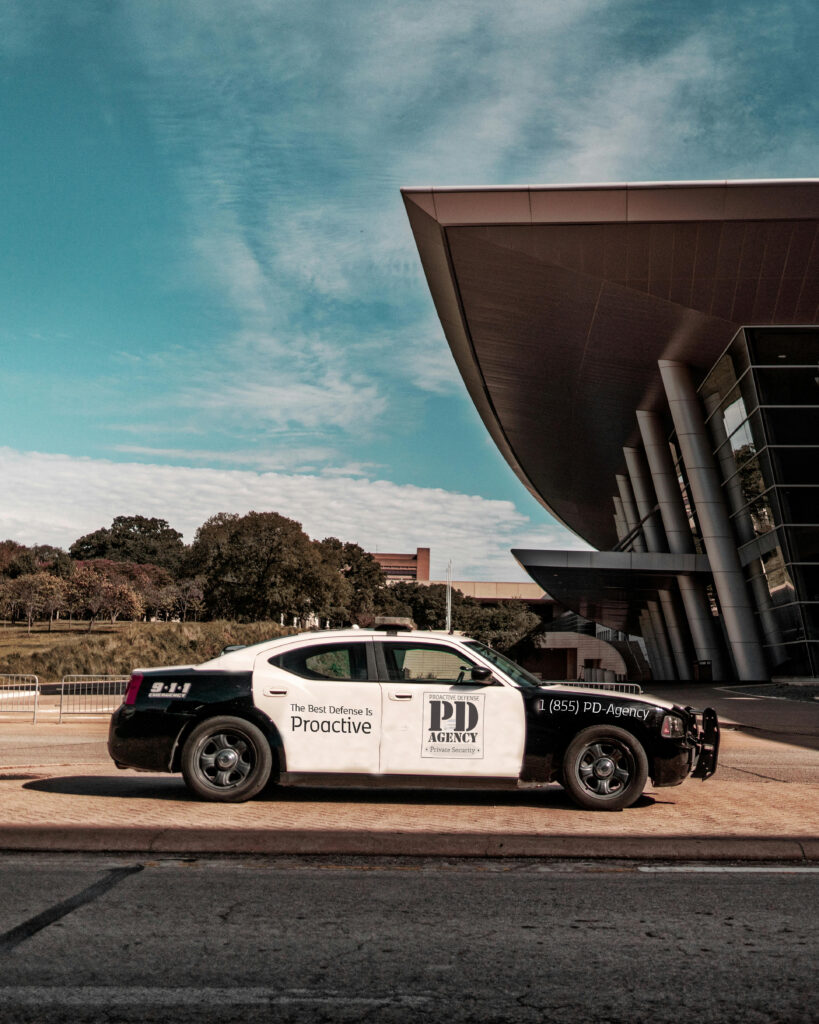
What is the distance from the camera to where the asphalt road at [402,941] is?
146 inches

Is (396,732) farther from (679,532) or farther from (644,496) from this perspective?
(644,496)

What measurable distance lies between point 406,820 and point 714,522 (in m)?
28.1

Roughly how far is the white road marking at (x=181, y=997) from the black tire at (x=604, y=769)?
461cm

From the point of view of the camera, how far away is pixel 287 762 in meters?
8.30

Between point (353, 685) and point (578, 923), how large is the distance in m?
3.81

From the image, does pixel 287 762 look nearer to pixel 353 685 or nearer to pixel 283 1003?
pixel 353 685

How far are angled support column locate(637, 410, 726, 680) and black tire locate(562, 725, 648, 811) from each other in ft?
96.1

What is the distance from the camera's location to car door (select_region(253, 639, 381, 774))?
27.2 ft

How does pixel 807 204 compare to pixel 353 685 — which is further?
pixel 807 204

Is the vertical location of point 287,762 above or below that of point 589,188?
below

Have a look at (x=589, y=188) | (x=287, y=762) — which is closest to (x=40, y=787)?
(x=287, y=762)

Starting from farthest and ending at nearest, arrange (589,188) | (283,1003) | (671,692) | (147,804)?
(671,692)
(589,188)
(147,804)
(283,1003)

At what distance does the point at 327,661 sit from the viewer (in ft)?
28.3

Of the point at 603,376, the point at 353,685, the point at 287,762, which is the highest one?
the point at 603,376
